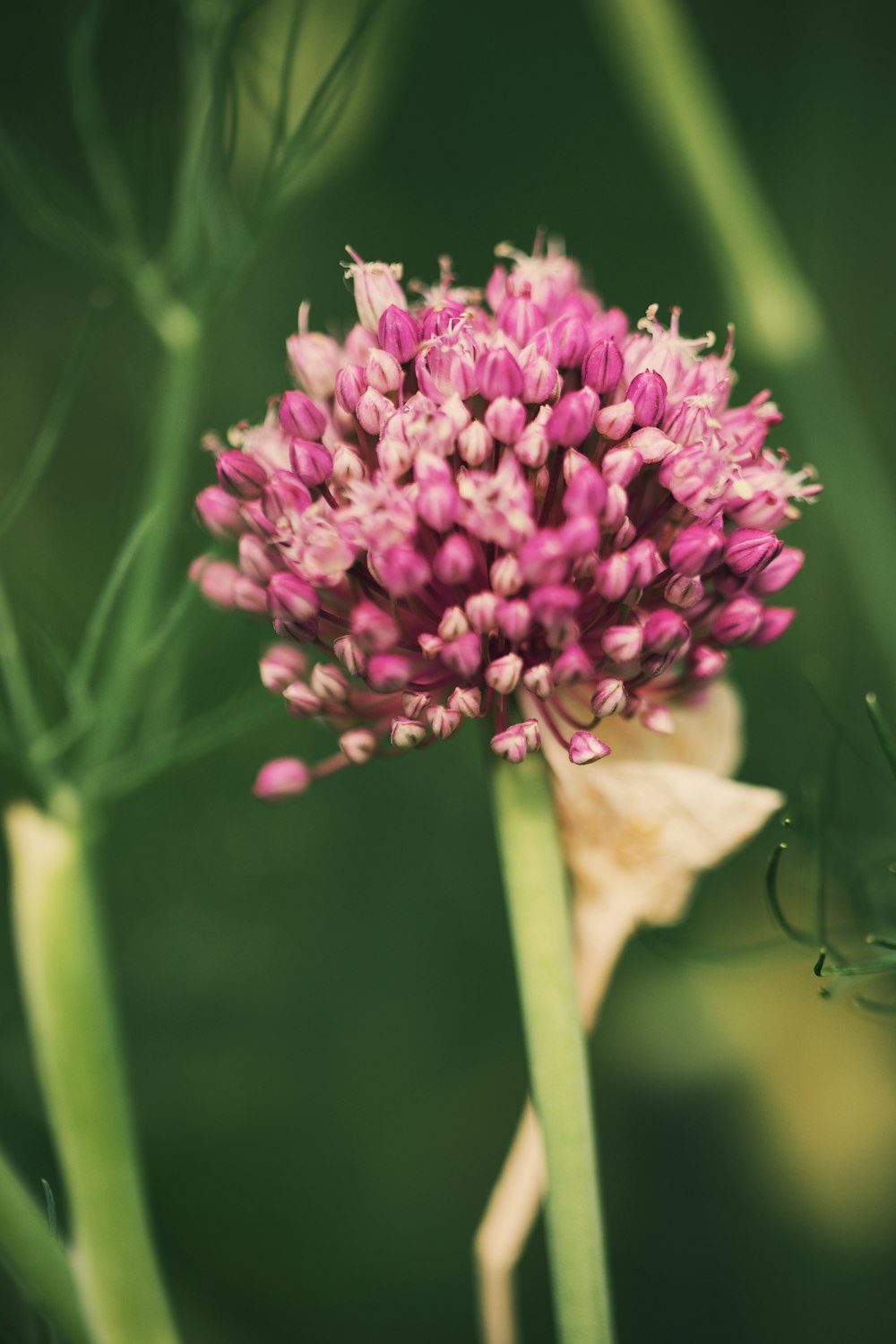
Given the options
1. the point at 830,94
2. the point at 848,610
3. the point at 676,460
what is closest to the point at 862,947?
the point at 848,610

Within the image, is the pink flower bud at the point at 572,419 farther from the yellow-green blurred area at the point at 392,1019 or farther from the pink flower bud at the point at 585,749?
the yellow-green blurred area at the point at 392,1019

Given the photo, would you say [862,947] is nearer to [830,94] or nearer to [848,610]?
[848,610]

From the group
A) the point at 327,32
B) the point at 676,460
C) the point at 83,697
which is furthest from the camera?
the point at 327,32

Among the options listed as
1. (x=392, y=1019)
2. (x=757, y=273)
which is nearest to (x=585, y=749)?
(x=757, y=273)

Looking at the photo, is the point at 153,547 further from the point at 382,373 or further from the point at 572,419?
the point at 572,419

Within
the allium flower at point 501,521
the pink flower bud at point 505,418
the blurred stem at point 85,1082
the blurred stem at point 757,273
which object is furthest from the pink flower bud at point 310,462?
the blurred stem at point 757,273
